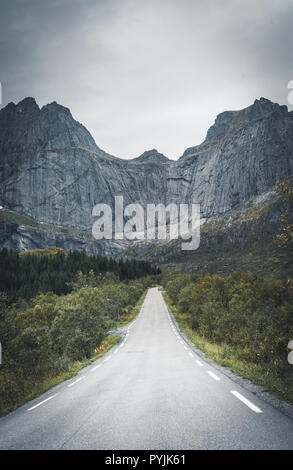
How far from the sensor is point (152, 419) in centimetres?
573

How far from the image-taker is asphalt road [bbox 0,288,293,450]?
461 cm

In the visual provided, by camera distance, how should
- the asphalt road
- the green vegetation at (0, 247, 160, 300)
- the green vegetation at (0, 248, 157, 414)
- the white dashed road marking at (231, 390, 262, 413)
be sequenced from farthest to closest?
1. the green vegetation at (0, 247, 160, 300)
2. the green vegetation at (0, 248, 157, 414)
3. the white dashed road marking at (231, 390, 262, 413)
4. the asphalt road

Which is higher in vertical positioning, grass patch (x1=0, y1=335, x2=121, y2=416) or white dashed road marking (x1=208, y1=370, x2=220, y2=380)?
white dashed road marking (x1=208, y1=370, x2=220, y2=380)

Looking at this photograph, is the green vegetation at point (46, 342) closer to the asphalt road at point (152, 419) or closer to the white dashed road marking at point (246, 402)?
the asphalt road at point (152, 419)

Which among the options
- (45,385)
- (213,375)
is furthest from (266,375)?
(45,385)

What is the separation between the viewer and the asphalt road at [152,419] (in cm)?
461

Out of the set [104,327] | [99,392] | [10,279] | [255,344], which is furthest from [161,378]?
[10,279]

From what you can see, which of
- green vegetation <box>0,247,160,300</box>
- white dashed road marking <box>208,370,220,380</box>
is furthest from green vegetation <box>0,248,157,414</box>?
green vegetation <box>0,247,160,300</box>

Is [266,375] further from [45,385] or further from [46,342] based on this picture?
[46,342]

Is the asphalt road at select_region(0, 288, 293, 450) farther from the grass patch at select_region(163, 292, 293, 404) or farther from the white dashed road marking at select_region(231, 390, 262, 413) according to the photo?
the grass patch at select_region(163, 292, 293, 404)

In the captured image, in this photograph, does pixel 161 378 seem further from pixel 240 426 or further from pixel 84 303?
pixel 84 303

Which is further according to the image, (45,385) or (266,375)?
(45,385)
